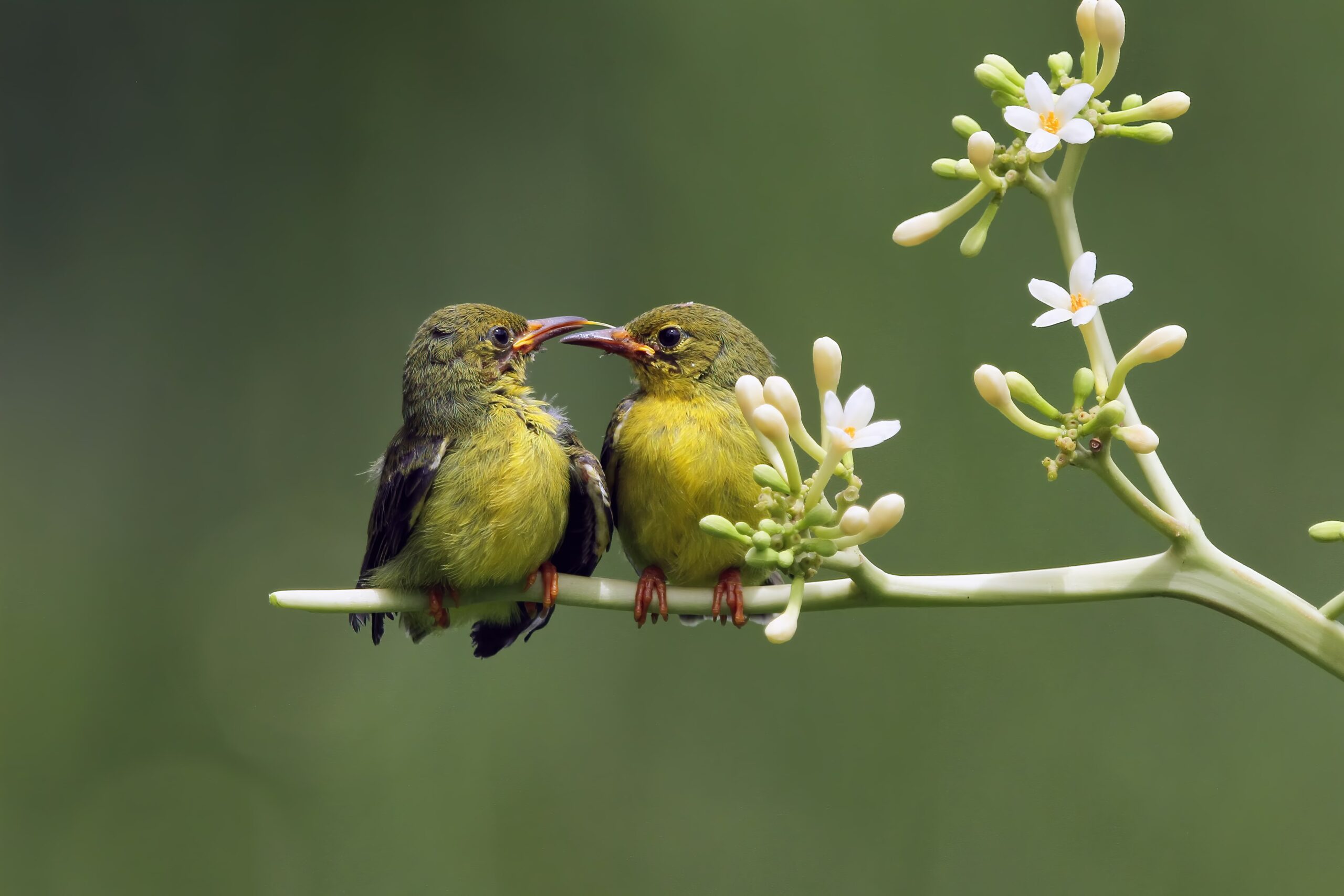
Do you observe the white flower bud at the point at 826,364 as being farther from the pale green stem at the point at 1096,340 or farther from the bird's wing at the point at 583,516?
the bird's wing at the point at 583,516

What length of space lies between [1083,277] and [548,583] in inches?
35.3

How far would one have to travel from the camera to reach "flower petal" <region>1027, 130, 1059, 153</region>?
4.21ft

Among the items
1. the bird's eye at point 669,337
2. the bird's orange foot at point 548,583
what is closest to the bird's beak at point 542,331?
the bird's eye at point 669,337

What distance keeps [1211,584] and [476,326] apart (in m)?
1.30

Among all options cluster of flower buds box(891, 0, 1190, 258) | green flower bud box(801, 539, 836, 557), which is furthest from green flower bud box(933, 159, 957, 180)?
green flower bud box(801, 539, 836, 557)

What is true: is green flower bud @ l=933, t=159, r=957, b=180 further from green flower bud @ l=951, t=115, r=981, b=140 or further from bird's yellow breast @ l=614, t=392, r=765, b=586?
bird's yellow breast @ l=614, t=392, r=765, b=586

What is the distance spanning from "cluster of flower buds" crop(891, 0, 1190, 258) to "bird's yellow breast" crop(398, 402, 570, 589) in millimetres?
771

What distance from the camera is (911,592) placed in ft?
4.18

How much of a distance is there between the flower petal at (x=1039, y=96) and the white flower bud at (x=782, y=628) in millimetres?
571

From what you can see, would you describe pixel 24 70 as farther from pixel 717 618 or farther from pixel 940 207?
pixel 717 618

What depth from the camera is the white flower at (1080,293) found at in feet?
4.09

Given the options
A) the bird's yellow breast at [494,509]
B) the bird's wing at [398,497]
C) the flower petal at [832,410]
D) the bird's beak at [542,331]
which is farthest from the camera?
the bird's beak at [542,331]

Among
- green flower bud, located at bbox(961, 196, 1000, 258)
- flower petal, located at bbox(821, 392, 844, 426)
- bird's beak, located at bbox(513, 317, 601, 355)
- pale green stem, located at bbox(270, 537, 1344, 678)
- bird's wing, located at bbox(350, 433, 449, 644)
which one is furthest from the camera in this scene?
bird's beak, located at bbox(513, 317, 601, 355)

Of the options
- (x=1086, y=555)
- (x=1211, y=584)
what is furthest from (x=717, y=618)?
(x=1086, y=555)
